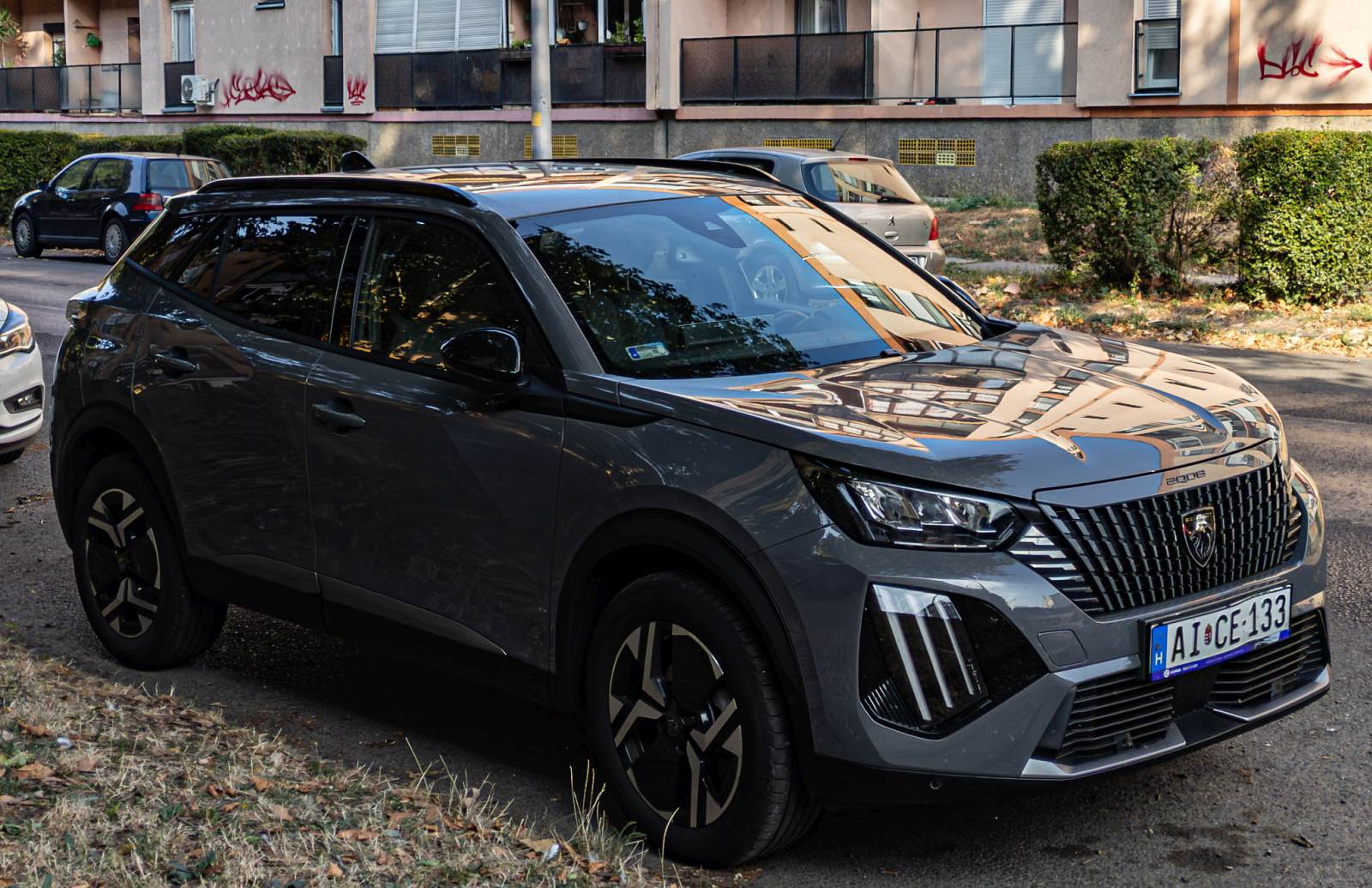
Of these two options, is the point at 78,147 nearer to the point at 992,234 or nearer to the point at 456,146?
the point at 456,146

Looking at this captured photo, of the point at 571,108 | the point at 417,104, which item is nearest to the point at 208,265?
the point at 571,108

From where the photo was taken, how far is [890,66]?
3142 centimetres

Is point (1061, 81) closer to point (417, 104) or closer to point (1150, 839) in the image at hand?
point (417, 104)

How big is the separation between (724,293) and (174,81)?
4255 cm

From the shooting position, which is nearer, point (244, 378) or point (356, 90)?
point (244, 378)

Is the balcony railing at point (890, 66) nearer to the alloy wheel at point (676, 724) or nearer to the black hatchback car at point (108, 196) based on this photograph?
the black hatchback car at point (108, 196)

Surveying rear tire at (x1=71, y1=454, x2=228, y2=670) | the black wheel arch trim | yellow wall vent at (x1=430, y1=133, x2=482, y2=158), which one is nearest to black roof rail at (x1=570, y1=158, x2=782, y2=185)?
rear tire at (x1=71, y1=454, x2=228, y2=670)

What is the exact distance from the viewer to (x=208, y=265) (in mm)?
6043

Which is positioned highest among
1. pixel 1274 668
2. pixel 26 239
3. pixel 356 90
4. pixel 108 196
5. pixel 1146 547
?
pixel 356 90

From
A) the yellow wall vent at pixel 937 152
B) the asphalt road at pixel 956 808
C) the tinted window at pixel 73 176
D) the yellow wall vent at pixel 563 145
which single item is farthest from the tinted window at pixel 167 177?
the asphalt road at pixel 956 808

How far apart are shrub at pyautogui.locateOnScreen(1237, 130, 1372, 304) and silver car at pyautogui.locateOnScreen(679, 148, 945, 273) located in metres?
3.29

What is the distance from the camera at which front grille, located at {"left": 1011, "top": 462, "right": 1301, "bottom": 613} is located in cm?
388

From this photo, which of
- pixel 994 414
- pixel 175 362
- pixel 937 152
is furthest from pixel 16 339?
pixel 937 152

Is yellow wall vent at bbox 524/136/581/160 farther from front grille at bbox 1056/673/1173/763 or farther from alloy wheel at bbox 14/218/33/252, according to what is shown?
front grille at bbox 1056/673/1173/763
